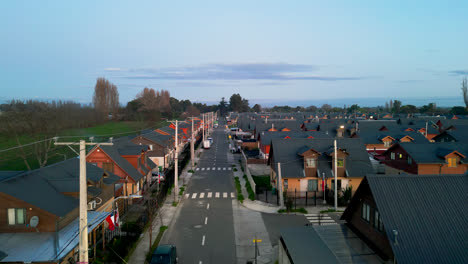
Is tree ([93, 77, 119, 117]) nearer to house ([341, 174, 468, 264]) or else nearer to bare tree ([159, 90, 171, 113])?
bare tree ([159, 90, 171, 113])

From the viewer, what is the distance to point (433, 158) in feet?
113

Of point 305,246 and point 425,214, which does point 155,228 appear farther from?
point 425,214

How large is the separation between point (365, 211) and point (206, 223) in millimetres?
13692

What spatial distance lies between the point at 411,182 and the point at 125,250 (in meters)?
15.9

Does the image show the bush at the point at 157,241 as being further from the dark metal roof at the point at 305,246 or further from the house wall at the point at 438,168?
the house wall at the point at 438,168

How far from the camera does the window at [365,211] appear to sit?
49.8 feet

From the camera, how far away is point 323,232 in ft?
54.9

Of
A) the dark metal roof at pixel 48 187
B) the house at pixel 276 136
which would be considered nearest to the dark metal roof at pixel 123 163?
the dark metal roof at pixel 48 187

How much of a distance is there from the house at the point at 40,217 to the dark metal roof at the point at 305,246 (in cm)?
977

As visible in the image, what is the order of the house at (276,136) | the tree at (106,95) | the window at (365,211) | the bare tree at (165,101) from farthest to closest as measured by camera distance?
the bare tree at (165,101), the tree at (106,95), the house at (276,136), the window at (365,211)

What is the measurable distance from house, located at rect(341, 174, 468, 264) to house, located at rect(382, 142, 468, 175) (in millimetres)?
21536

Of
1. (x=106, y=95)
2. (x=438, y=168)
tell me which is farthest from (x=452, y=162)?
(x=106, y=95)

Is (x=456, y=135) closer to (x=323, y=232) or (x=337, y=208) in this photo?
(x=337, y=208)

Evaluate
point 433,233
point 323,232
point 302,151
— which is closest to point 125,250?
point 323,232
